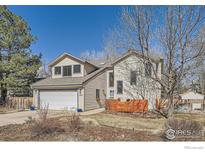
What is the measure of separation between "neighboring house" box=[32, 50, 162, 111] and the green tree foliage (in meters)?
1.48

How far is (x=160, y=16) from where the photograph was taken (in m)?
8.16

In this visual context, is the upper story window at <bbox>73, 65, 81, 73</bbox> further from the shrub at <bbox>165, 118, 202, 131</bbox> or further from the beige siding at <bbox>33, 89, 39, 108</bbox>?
the shrub at <bbox>165, 118, 202, 131</bbox>

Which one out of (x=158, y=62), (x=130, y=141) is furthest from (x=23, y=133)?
(x=158, y=62)

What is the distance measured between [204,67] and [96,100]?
30.2ft

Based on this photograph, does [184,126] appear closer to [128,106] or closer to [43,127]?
[43,127]

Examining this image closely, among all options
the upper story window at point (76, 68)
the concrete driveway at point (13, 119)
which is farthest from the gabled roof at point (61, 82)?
the concrete driveway at point (13, 119)

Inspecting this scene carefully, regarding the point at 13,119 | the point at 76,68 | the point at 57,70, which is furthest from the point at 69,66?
the point at 13,119

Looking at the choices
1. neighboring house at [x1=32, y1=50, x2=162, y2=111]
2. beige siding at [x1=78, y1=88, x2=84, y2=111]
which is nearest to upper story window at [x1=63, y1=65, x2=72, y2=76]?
neighboring house at [x1=32, y1=50, x2=162, y2=111]

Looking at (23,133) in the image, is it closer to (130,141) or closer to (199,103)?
(130,141)

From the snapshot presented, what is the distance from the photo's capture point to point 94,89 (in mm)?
16094

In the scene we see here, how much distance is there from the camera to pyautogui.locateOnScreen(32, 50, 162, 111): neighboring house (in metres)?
14.3

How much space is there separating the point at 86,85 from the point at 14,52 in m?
6.66

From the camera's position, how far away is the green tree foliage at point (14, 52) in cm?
1506

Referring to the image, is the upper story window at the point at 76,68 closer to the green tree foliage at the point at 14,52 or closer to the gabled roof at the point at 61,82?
the gabled roof at the point at 61,82
